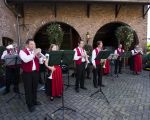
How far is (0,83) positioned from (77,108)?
148 inches

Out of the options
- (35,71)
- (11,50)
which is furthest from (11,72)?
(35,71)

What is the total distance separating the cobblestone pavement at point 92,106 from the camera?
204 inches

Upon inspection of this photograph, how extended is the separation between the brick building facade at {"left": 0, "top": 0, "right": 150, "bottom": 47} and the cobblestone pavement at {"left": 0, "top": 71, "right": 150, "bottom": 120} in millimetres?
6124

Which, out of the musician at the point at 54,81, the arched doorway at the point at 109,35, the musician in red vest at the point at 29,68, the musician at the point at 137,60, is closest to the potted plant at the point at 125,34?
the musician at the point at 137,60

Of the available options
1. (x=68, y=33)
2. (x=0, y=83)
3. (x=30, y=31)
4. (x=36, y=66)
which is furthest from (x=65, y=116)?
(x=68, y=33)

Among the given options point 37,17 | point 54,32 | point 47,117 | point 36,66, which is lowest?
point 47,117

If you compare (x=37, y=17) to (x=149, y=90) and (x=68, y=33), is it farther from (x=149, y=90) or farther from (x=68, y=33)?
(x=149, y=90)

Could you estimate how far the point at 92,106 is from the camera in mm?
5914

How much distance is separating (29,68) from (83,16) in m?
8.58

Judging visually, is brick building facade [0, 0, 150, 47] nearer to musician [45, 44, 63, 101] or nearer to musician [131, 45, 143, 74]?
musician [131, 45, 143, 74]

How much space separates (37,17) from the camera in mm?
12805

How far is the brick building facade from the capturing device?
41.7 ft

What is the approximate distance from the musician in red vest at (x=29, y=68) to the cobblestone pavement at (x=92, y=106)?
1.52 feet

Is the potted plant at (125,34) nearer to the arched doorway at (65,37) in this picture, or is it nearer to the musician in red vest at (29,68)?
the arched doorway at (65,37)
